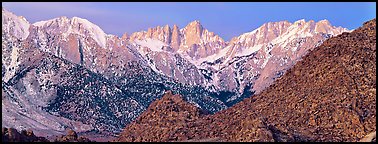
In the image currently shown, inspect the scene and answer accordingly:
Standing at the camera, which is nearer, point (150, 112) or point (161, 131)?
point (161, 131)

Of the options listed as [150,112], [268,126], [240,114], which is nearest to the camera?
[268,126]

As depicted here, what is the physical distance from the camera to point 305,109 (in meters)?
84.9

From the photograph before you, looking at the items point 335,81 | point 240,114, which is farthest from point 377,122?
point 240,114

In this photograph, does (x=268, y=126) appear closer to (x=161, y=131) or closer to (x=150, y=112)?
(x=161, y=131)

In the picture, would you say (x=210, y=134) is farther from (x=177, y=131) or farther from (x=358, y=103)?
(x=358, y=103)

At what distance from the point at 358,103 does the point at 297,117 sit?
6650mm

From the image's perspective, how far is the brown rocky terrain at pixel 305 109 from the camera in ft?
261

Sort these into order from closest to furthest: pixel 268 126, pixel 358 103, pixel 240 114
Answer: pixel 268 126, pixel 358 103, pixel 240 114

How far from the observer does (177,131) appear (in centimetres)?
8606

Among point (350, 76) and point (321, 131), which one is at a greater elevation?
point (350, 76)

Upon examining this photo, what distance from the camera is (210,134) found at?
8275 cm

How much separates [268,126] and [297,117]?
7.14m

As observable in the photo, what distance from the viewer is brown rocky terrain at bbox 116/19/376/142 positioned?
7950 centimetres

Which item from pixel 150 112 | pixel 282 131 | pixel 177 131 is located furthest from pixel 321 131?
pixel 150 112
